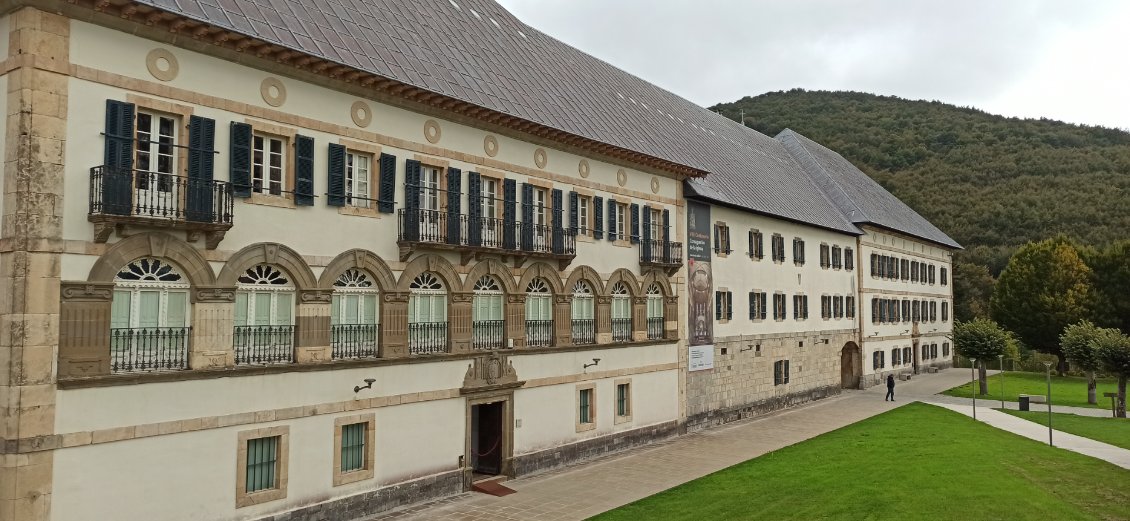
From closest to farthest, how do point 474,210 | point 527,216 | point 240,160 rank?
point 240,160 → point 474,210 → point 527,216

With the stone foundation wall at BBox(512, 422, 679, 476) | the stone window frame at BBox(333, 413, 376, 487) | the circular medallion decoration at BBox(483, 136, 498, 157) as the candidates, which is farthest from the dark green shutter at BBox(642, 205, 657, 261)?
the stone window frame at BBox(333, 413, 376, 487)

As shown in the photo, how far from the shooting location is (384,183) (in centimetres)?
1891

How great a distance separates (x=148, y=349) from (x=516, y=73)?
49.6ft

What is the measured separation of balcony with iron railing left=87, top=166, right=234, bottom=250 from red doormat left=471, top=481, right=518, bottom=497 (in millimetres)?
9729

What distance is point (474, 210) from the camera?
2125 centimetres

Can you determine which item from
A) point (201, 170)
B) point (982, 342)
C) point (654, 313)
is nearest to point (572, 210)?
point (654, 313)

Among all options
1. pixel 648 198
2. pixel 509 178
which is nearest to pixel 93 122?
pixel 509 178

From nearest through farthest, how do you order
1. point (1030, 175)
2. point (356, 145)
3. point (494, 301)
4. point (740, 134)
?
point (356, 145) < point (494, 301) < point (740, 134) < point (1030, 175)

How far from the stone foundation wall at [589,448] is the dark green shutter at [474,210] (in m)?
6.64

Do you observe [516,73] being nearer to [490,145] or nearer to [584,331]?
[490,145]

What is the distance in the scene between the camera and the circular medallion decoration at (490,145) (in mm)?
21953

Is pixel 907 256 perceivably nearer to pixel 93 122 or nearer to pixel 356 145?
pixel 356 145

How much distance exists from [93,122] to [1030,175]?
4850 inches

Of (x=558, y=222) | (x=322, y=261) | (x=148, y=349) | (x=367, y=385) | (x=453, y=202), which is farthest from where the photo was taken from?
(x=558, y=222)
